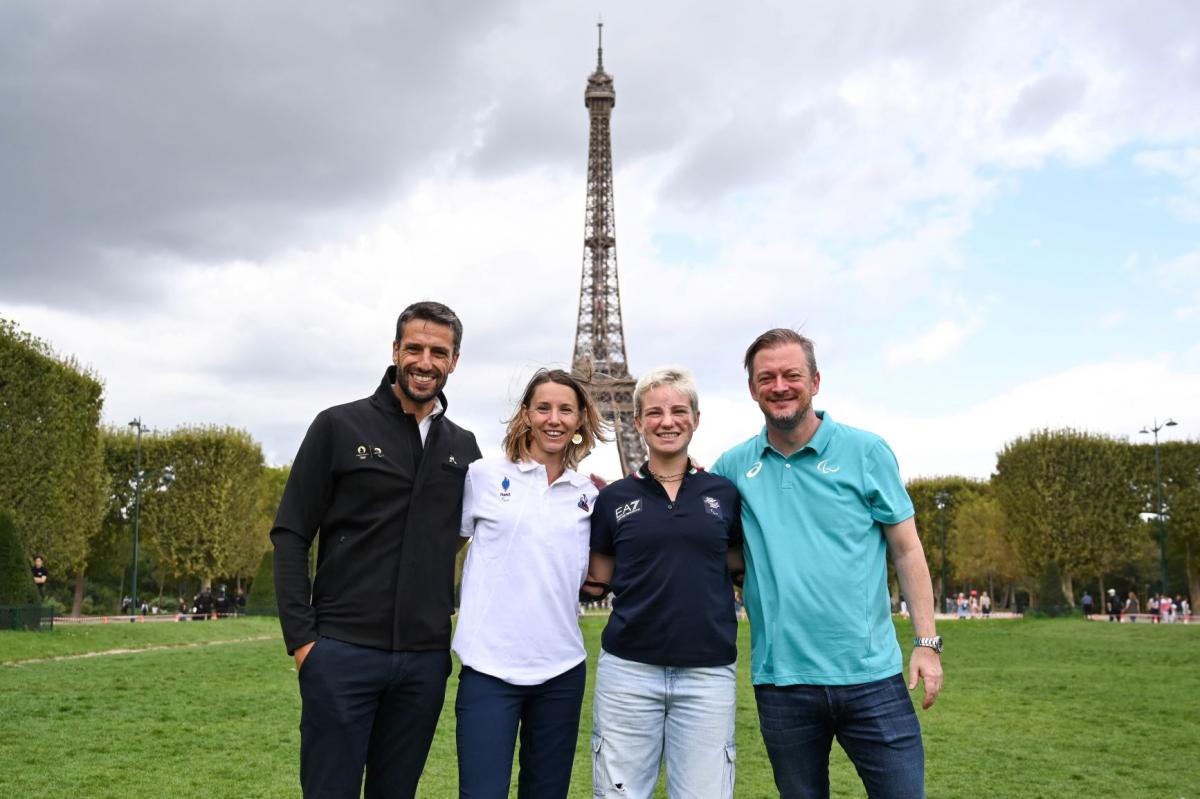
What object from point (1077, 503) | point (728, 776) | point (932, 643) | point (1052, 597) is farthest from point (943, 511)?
point (728, 776)

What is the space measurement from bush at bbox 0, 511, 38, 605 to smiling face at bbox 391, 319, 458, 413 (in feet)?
70.8

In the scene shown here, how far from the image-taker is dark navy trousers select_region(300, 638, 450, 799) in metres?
3.92

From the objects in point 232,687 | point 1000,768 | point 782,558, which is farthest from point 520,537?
point 232,687

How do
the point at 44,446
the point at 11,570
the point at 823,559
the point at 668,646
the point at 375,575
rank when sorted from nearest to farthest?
the point at 668,646, the point at 823,559, the point at 375,575, the point at 11,570, the point at 44,446

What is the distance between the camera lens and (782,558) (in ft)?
12.9

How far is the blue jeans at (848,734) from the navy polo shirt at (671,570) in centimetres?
32

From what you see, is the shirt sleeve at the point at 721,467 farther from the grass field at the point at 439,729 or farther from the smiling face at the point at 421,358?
the grass field at the point at 439,729

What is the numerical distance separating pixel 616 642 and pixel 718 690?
0.44 meters

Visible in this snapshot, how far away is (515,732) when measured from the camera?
3975 millimetres

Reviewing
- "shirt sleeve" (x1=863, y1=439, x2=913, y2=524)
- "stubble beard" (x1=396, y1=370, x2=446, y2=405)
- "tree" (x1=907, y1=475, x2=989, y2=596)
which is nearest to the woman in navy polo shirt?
"shirt sleeve" (x1=863, y1=439, x2=913, y2=524)

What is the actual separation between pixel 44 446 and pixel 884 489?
95.8 feet

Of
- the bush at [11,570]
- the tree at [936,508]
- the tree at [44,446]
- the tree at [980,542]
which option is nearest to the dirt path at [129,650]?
the bush at [11,570]

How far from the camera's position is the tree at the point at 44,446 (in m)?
27.2

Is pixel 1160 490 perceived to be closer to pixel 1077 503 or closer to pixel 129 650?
pixel 1077 503
